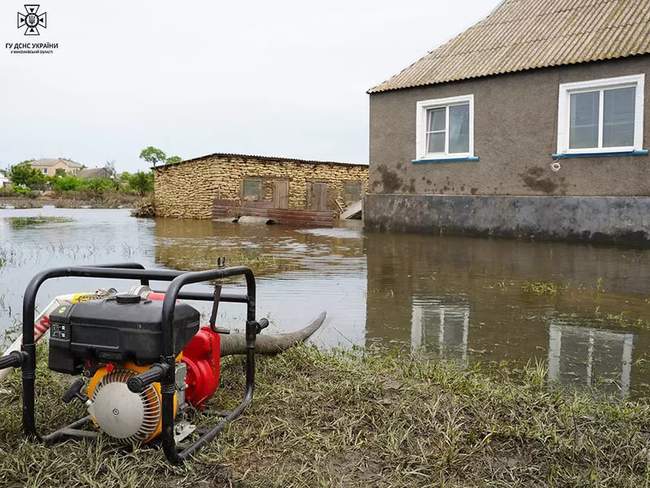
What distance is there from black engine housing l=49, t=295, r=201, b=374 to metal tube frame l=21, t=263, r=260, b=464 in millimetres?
111

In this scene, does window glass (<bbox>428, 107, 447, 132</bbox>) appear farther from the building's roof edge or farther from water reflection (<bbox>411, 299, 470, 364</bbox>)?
water reflection (<bbox>411, 299, 470, 364</bbox>)

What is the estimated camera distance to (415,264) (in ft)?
32.9

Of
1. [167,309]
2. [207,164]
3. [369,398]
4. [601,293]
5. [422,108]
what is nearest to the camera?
[167,309]

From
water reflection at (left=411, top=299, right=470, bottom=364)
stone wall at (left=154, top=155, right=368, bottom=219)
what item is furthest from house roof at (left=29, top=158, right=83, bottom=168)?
water reflection at (left=411, top=299, right=470, bottom=364)

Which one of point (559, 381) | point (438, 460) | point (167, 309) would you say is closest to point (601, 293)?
point (559, 381)

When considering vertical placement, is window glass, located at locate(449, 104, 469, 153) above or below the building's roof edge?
below

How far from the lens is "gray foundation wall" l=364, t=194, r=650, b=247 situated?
1225 centimetres

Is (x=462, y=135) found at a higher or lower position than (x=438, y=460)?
higher

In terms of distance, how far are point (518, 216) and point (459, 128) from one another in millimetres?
2915

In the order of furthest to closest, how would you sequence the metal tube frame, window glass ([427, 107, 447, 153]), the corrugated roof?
window glass ([427, 107, 447, 153]) < the corrugated roof < the metal tube frame

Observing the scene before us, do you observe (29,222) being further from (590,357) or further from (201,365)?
(590,357)

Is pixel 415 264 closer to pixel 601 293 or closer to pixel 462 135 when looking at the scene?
pixel 601 293

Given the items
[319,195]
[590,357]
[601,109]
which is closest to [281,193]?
[319,195]

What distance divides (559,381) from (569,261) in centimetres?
676
